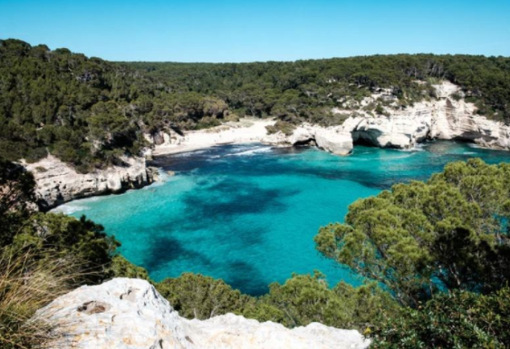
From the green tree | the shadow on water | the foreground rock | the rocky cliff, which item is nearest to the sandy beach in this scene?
the rocky cliff

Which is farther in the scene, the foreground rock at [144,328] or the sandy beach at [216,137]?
the sandy beach at [216,137]

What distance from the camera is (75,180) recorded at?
34031mm

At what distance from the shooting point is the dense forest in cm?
3638

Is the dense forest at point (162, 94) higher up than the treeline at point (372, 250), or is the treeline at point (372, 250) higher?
the dense forest at point (162, 94)

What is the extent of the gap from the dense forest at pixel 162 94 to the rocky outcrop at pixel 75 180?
37.3 inches

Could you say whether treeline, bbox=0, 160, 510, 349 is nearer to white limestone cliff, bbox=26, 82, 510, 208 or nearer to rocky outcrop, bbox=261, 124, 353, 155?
rocky outcrop, bbox=261, 124, 353, 155

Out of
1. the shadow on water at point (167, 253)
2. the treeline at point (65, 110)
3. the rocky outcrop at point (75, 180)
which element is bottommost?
the shadow on water at point (167, 253)

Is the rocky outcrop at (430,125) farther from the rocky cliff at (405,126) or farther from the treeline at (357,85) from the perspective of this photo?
the treeline at (357,85)

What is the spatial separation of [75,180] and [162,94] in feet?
135

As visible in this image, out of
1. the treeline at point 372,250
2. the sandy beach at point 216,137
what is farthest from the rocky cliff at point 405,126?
the treeline at point 372,250

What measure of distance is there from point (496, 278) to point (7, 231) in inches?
546

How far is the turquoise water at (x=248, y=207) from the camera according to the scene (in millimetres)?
24062

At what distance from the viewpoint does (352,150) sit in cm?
5738

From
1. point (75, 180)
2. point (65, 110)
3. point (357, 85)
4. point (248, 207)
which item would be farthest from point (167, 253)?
point (357, 85)
